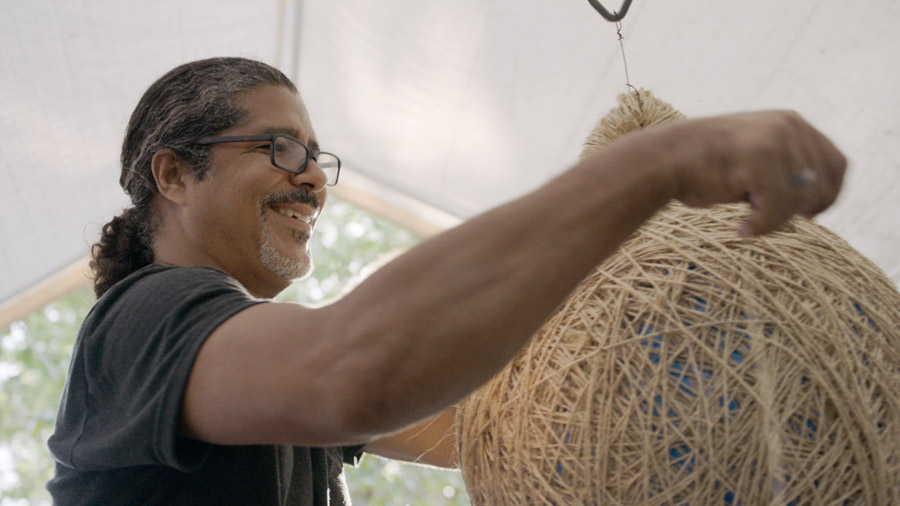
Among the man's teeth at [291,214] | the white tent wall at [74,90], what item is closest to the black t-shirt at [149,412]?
the man's teeth at [291,214]

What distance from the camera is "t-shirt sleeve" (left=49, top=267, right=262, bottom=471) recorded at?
60 cm

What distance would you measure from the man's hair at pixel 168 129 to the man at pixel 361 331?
0.87ft

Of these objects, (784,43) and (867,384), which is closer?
(867,384)

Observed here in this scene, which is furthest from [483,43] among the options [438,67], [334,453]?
[334,453]

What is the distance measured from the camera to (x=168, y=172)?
104 cm

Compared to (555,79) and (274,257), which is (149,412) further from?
(555,79)

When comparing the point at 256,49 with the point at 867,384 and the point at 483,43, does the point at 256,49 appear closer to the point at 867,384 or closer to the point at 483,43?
the point at 483,43

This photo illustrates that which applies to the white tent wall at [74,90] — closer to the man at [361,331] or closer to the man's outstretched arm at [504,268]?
the man at [361,331]

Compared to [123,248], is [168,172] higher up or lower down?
higher up

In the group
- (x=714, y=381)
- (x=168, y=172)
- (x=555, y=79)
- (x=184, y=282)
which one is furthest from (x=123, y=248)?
(x=555, y=79)

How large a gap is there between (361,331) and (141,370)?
0.25 meters

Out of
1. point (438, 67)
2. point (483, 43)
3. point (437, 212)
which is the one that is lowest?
point (437, 212)

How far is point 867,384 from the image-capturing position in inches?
23.6

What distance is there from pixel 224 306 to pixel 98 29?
4.75 ft
